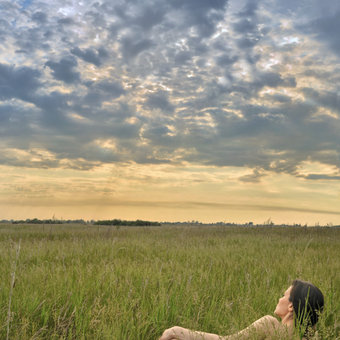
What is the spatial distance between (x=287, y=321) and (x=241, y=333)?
619mm

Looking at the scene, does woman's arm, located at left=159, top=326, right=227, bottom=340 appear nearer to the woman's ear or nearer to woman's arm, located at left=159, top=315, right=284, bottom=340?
woman's arm, located at left=159, top=315, right=284, bottom=340

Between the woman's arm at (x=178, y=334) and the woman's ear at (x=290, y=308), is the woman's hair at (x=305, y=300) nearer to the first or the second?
the woman's ear at (x=290, y=308)

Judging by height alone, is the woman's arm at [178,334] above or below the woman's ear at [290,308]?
below

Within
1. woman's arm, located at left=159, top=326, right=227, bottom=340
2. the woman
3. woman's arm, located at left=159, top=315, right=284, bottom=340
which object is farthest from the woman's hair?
woman's arm, located at left=159, top=326, right=227, bottom=340

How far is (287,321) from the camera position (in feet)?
10.2

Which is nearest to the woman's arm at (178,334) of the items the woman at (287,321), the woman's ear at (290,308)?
the woman at (287,321)

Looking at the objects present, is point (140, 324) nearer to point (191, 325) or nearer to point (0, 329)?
point (191, 325)

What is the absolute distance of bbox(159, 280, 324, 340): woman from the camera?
8.89 feet

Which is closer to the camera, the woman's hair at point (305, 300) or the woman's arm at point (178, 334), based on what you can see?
the woman's arm at point (178, 334)

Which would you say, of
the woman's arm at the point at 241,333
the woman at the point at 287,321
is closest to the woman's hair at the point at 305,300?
the woman at the point at 287,321

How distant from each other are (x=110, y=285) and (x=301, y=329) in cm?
230

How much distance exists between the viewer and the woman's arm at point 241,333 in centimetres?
270

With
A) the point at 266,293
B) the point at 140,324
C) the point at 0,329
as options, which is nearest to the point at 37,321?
the point at 0,329

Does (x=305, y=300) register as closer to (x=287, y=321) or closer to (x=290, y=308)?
(x=290, y=308)
